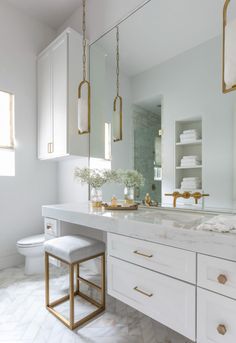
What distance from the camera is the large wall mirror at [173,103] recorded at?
1.54 m

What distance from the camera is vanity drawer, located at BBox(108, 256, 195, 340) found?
1055 millimetres

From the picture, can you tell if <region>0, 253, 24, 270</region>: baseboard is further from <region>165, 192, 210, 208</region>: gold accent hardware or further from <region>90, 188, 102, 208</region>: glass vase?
<region>165, 192, 210, 208</region>: gold accent hardware

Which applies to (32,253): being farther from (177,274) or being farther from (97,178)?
(177,274)

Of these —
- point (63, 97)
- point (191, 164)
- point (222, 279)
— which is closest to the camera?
point (222, 279)

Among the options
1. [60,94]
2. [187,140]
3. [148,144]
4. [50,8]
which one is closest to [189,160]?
[187,140]

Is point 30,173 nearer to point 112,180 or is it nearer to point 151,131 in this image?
point 112,180

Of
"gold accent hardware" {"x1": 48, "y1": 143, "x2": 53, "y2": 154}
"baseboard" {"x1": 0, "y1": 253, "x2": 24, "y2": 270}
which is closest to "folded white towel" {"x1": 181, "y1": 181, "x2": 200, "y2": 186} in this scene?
"gold accent hardware" {"x1": 48, "y1": 143, "x2": 53, "y2": 154}

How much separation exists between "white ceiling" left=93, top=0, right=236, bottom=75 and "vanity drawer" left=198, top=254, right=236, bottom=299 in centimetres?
155

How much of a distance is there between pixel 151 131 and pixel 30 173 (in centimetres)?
172

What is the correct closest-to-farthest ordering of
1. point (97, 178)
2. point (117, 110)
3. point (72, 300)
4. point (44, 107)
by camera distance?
point (72, 300) → point (97, 178) → point (117, 110) → point (44, 107)

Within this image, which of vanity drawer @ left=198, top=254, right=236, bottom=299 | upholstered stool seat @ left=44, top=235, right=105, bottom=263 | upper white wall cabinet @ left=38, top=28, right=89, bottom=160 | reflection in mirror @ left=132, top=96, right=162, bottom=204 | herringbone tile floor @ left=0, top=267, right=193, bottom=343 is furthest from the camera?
upper white wall cabinet @ left=38, top=28, right=89, bottom=160

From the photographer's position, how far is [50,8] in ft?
8.71

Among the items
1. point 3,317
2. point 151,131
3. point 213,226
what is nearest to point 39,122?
point 151,131

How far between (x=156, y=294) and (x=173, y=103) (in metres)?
1.39
